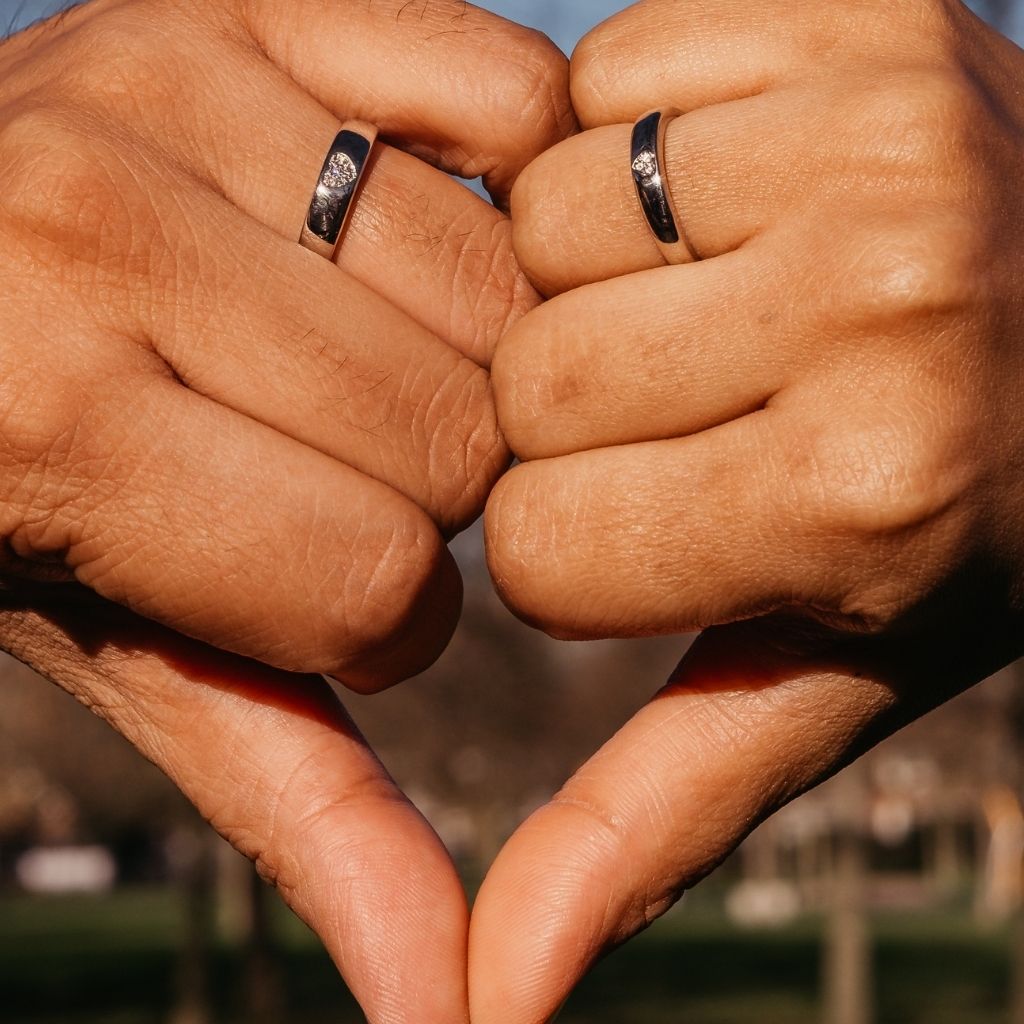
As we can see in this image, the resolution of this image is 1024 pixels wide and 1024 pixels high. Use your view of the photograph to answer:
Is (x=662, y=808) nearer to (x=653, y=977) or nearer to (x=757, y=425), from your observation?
(x=757, y=425)

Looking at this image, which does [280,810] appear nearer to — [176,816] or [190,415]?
[190,415]

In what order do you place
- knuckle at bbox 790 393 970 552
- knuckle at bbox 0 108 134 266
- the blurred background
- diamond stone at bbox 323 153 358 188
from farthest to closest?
the blurred background → diamond stone at bbox 323 153 358 188 → knuckle at bbox 0 108 134 266 → knuckle at bbox 790 393 970 552

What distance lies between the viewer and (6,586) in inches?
75.4

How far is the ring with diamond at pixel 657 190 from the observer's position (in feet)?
6.01

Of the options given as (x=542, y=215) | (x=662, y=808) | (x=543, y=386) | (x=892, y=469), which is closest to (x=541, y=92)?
(x=542, y=215)

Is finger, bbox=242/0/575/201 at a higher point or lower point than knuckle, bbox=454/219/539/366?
higher

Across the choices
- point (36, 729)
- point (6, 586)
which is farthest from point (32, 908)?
point (6, 586)

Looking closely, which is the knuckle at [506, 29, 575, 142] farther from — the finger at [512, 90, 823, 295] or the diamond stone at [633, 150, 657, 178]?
the diamond stone at [633, 150, 657, 178]

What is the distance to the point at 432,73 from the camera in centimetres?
200

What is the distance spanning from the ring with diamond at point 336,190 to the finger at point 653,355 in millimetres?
277

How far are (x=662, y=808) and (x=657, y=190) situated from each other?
79 cm

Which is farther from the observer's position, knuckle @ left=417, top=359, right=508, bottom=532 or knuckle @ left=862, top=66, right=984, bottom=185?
knuckle @ left=417, top=359, right=508, bottom=532

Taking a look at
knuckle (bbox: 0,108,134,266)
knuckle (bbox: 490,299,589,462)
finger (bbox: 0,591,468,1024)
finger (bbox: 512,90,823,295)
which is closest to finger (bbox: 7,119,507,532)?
knuckle (bbox: 0,108,134,266)

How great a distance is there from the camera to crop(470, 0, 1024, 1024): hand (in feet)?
5.36
